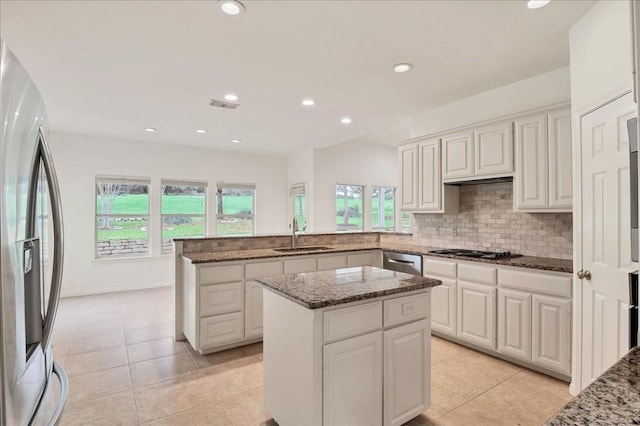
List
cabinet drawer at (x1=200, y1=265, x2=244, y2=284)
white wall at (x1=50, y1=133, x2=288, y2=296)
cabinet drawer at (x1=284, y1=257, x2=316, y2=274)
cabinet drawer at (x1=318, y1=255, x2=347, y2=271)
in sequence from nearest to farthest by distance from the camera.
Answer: cabinet drawer at (x1=200, y1=265, x2=244, y2=284)
cabinet drawer at (x1=284, y1=257, x2=316, y2=274)
cabinet drawer at (x1=318, y1=255, x2=347, y2=271)
white wall at (x1=50, y1=133, x2=288, y2=296)

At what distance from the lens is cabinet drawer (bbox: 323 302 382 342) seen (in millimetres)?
1693

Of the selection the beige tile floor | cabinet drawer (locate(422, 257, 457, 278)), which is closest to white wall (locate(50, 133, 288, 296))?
the beige tile floor

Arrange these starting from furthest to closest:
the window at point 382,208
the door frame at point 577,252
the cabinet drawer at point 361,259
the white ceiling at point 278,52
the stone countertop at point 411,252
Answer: the window at point 382,208
the cabinet drawer at point 361,259
the stone countertop at point 411,252
the door frame at point 577,252
the white ceiling at point 278,52

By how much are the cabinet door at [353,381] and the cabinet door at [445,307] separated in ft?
5.98

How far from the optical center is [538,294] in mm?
2746

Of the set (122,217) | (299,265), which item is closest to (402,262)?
(299,265)

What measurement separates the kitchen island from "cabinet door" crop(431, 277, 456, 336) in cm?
144

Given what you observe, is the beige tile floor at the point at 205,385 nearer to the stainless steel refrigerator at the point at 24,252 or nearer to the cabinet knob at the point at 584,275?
the cabinet knob at the point at 584,275

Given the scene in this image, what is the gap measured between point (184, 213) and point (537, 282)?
19.1ft

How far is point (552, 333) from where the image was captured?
2.67 metres

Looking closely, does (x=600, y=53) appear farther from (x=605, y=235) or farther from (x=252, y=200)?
(x=252, y=200)

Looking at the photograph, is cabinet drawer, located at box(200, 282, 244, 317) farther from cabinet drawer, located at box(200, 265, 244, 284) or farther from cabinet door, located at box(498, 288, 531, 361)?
cabinet door, located at box(498, 288, 531, 361)

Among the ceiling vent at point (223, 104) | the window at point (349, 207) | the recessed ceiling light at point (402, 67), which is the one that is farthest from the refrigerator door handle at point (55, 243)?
the window at point (349, 207)

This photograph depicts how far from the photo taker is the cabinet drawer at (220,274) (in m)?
3.14
